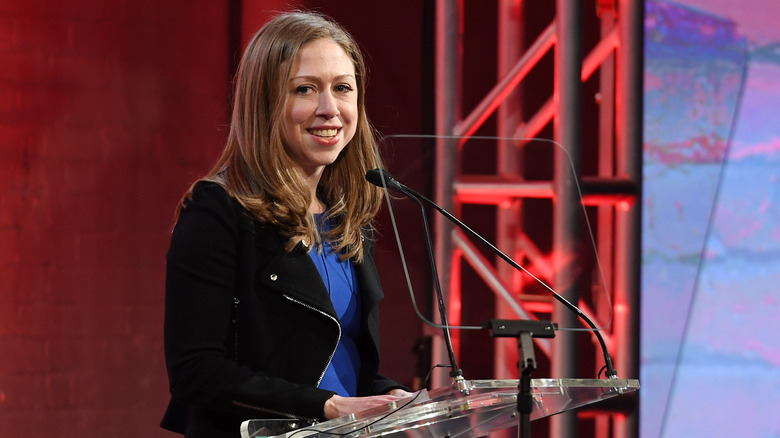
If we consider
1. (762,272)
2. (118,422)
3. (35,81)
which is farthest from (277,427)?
(762,272)

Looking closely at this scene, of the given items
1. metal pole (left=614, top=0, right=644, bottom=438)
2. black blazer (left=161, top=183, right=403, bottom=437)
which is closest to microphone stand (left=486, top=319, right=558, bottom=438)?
black blazer (left=161, top=183, right=403, bottom=437)

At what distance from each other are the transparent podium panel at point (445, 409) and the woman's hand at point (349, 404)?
0.03m

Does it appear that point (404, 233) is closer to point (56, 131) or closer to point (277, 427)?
point (277, 427)

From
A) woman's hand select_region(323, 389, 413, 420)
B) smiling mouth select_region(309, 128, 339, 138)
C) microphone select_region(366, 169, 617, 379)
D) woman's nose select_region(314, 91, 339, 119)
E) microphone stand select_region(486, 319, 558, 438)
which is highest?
woman's nose select_region(314, 91, 339, 119)

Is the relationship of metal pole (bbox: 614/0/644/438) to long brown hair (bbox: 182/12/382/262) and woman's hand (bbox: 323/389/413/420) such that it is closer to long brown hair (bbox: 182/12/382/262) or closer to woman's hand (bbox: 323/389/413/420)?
long brown hair (bbox: 182/12/382/262)

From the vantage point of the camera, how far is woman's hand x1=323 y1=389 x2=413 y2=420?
128 centimetres

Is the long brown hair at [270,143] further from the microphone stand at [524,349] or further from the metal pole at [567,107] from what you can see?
the metal pole at [567,107]

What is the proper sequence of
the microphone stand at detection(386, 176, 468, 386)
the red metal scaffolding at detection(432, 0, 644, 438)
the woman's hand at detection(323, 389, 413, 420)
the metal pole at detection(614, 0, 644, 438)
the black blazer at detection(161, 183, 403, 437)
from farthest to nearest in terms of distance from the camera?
the metal pole at detection(614, 0, 644, 438) < the red metal scaffolding at detection(432, 0, 644, 438) < the black blazer at detection(161, 183, 403, 437) < the woman's hand at detection(323, 389, 413, 420) < the microphone stand at detection(386, 176, 468, 386)

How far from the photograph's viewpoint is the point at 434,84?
9.64 feet

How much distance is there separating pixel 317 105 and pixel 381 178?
0.32 metres

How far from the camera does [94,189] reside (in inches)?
107

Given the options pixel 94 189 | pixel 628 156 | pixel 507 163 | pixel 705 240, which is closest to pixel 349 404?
pixel 507 163

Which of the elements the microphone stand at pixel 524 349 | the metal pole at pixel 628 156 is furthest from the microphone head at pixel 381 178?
the metal pole at pixel 628 156

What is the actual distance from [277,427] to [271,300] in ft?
0.91
